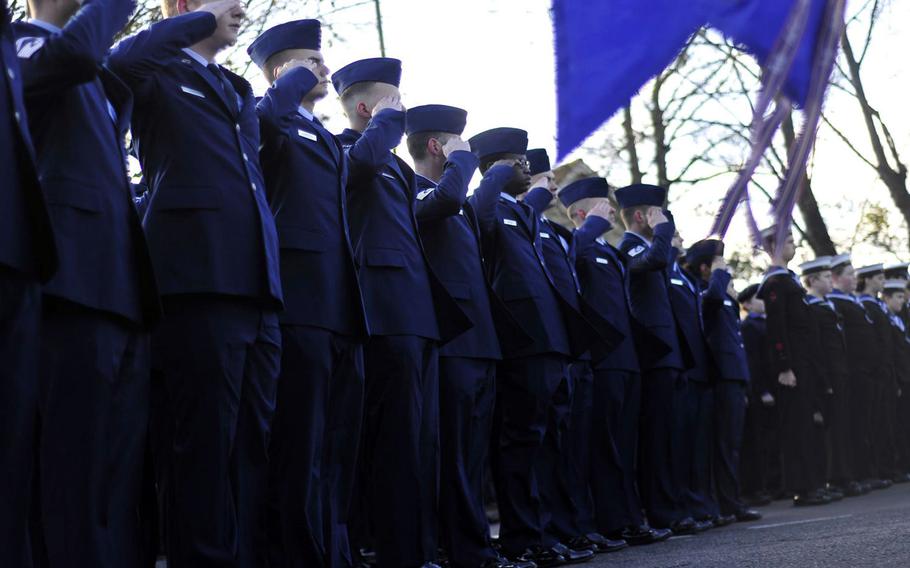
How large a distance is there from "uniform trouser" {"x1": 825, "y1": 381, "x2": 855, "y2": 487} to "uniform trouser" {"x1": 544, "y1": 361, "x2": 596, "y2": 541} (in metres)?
5.31

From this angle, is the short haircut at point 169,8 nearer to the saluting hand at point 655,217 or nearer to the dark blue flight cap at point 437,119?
the dark blue flight cap at point 437,119

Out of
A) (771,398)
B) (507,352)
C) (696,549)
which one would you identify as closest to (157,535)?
(507,352)

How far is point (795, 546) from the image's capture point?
5.89m

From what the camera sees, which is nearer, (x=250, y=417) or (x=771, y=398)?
(x=250, y=417)

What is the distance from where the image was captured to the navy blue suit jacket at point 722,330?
9250 mm

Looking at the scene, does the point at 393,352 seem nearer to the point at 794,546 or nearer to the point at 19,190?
the point at 794,546

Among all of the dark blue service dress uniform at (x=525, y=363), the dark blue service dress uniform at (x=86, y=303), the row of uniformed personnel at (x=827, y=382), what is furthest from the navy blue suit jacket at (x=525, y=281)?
the row of uniformed personnel at (x=827, y=382)

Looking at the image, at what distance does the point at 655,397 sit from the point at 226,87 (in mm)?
4638

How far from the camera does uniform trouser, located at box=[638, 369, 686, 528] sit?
8.13 meters

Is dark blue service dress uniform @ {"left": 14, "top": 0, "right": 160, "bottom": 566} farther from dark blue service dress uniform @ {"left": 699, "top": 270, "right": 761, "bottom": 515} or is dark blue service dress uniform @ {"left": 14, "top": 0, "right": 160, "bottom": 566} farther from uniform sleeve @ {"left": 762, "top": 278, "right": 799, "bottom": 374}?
uniform sleeve @ {"left": 762, "top": 278, "right": 799, "bottom": 374}

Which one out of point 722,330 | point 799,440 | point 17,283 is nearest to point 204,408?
point 17,283

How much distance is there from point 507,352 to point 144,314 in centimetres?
284

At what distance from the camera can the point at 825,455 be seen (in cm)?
1156

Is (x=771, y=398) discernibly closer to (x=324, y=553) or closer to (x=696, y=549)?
(x=696, y=549)
